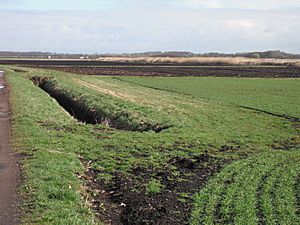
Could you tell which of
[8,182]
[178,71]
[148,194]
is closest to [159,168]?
[148,194]

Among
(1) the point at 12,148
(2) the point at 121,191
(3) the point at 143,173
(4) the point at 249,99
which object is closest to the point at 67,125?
(1) the point at 12,148

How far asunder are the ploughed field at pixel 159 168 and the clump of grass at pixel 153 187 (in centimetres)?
2

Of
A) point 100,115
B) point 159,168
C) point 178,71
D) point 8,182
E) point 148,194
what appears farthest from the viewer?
point 178,71

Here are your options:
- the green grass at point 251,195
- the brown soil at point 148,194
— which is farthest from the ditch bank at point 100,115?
the green grass at point 251,195

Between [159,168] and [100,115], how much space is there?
1224 centimetres

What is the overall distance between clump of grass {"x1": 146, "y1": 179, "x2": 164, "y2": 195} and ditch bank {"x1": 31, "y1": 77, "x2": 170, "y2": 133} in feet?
26.5

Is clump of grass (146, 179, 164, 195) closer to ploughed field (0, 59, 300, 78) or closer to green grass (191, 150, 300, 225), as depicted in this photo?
green grass (191, 150, 300, 225)

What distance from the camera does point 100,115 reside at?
2505 centimetres

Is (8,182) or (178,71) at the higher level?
(8,182)

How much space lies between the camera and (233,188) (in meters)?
11.2

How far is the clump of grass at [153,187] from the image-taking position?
36.1ft

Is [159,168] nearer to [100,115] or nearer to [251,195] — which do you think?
[251,195]

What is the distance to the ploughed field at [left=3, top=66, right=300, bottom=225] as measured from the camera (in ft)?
31.1

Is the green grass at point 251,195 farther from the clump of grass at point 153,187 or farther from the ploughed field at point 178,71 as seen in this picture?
the ploughed field at point 178,71
